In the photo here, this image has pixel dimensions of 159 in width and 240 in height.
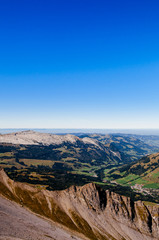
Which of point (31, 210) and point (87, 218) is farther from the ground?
point (31, 210)

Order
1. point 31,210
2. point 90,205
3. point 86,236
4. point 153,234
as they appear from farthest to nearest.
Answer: point 90,205, point 153,234, point 31,210, point 86,236

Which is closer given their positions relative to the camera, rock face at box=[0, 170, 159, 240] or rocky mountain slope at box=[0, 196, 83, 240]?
rocky mountain slope at box=[0, 196, 83, 240]

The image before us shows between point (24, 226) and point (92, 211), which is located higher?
point (24, 226)

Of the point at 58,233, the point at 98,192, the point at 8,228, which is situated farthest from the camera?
the point at 98,192

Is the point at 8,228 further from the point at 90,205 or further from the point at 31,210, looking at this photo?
the point at 90,205

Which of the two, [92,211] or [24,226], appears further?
[92,211]

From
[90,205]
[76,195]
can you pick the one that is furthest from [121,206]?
[76,195]

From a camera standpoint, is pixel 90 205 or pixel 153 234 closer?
pixel 153 234

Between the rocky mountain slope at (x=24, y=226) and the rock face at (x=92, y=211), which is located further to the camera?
the rock face at (x=92, y=211)
